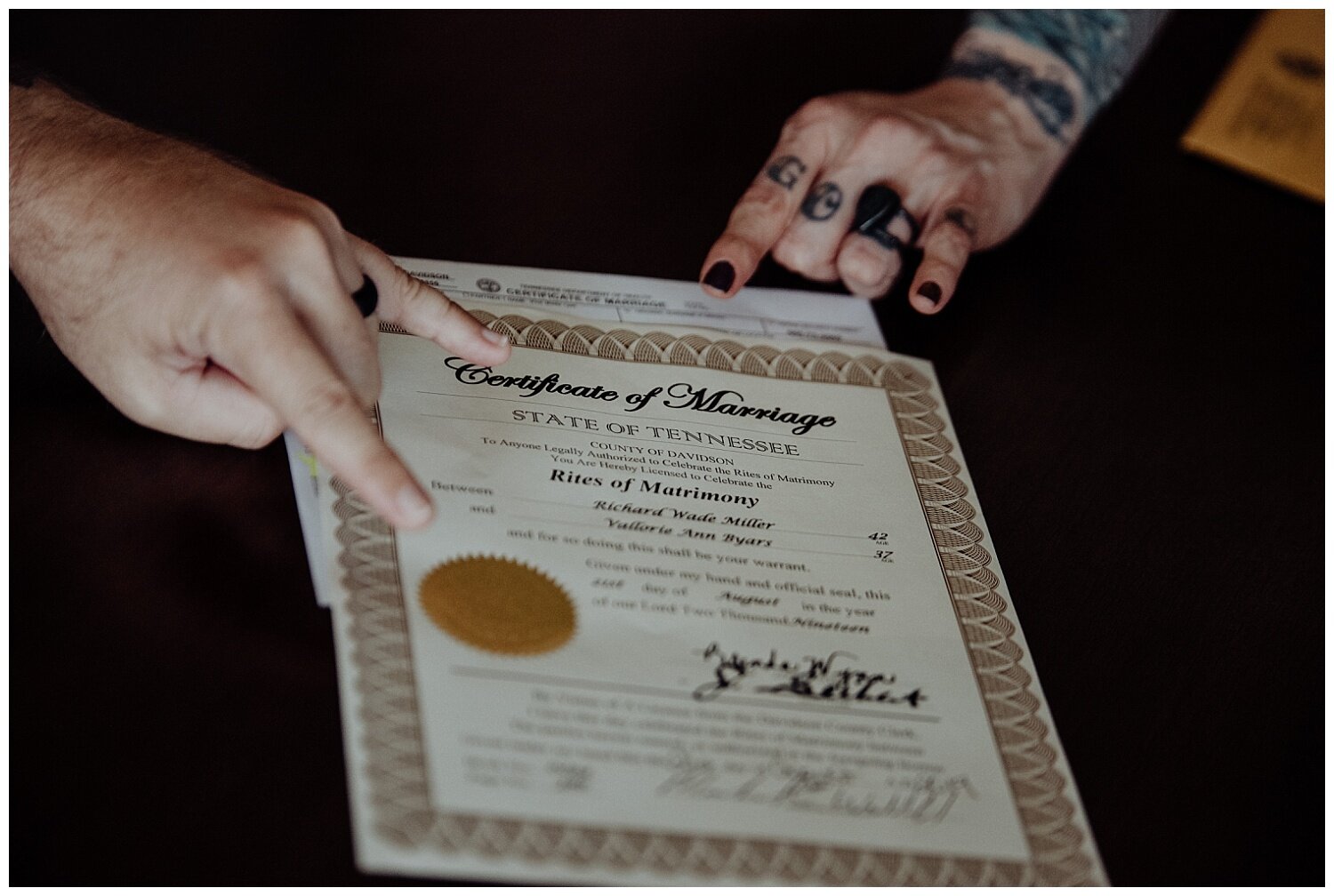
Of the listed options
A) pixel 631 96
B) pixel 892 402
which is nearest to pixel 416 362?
pixel 892 402

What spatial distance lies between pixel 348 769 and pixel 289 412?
175mm

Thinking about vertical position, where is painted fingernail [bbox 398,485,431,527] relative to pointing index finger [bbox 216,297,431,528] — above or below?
below

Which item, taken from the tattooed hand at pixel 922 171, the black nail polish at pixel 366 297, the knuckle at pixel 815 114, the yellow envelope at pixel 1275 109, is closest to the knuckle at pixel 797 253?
the tattooed hand at pixel 922 171

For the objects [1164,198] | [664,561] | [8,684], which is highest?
[1164,198]

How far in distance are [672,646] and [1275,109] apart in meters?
0.98

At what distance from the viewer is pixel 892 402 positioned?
718 mm

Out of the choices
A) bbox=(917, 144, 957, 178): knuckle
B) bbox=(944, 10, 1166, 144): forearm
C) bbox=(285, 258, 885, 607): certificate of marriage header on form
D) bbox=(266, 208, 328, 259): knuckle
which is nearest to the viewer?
bbox=(266, 208, 328, 259): knuckle

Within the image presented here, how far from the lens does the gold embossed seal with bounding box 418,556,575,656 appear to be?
1.66ft

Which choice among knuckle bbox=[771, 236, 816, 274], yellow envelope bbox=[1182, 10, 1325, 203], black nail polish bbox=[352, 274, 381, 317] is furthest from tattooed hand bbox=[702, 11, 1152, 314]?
black nail polish bbox=[352, 274, 381, 317]

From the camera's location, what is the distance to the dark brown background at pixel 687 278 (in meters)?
0.48

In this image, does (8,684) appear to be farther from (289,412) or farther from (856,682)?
(856,682)

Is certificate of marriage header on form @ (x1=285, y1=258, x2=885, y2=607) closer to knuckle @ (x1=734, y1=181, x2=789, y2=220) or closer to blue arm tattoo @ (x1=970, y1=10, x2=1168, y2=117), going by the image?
knuckle @ (x1=734, y1=181, x2=789, y2=220)
